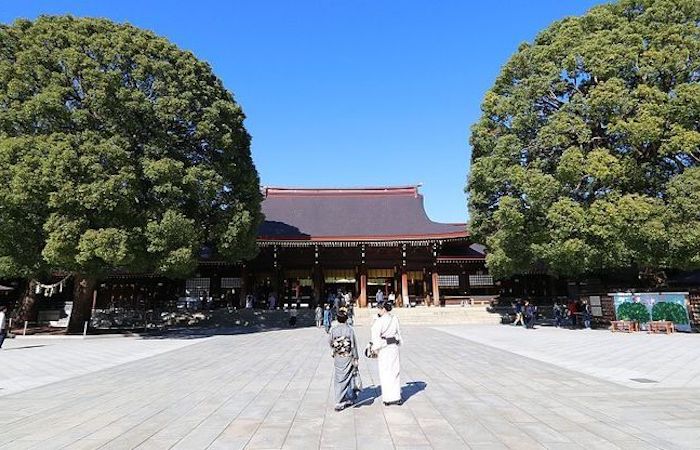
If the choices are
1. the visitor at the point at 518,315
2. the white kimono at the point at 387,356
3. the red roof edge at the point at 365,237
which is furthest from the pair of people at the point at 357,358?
the red roof edge at the point at 365,237

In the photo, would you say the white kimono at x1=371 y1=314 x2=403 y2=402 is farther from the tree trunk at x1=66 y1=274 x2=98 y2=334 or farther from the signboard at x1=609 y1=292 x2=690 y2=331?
the tree trunk at x1=66 y1=274 x2=98 y2=334

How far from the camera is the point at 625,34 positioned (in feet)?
58.8

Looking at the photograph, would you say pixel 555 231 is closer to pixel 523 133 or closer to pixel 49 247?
pixel 523 133

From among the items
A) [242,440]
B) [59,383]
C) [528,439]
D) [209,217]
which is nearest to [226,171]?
[209,217]

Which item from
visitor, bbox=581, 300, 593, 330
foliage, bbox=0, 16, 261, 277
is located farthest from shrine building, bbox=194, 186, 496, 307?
foliage, bbox=0, 16, 261, 277

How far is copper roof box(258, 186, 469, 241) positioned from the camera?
3008cm

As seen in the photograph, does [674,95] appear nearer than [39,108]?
No

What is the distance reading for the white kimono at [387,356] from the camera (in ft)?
20.5

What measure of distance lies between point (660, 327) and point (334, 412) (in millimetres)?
15336

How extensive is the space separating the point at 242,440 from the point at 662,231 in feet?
54.0

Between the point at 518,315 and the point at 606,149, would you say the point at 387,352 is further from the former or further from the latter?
the point at 518,315

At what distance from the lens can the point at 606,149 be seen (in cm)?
1756

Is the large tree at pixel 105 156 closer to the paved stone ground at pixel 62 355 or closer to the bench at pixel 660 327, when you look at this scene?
the paved stone ground at pixel 62 355

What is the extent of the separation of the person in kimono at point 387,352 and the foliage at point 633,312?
14.8 metres
